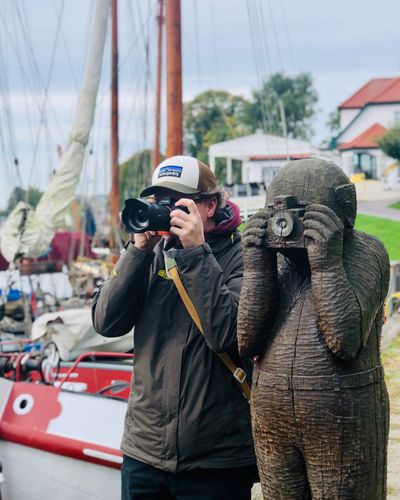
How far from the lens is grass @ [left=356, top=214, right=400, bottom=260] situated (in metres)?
16.1

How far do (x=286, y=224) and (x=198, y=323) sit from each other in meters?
0.56

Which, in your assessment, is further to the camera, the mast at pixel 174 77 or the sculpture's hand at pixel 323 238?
the mast at pixel 174 77

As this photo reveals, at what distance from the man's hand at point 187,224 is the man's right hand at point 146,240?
180mm

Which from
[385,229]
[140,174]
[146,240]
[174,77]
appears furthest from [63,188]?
[140,174]

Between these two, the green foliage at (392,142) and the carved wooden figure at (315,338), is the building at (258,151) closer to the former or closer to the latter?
the green foliage at (392,142)

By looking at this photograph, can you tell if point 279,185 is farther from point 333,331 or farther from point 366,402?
point 366,402

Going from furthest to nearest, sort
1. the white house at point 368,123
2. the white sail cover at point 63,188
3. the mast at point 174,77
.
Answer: the white house at point 368,123 → the white sail cover at point 63,188 → the mast at point 174,77

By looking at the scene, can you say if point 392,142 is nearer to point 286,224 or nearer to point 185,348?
point 185,348

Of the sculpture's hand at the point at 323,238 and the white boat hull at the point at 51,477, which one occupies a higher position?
the sculpture's hand at the point at 323,238

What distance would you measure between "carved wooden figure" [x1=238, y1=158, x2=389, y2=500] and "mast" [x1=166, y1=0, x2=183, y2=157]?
7587mm

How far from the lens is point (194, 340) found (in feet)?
8.83

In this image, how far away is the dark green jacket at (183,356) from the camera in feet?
8.32

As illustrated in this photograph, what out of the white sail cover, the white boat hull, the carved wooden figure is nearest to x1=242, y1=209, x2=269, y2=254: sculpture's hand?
the carved wooden figure

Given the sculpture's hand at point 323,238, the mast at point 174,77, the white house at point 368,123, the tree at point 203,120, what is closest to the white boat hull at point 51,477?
the sculpture's hand at point 323,238
